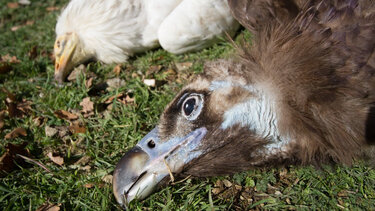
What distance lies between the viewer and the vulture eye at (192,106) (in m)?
2.08

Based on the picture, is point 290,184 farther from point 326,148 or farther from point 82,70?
point 82,70

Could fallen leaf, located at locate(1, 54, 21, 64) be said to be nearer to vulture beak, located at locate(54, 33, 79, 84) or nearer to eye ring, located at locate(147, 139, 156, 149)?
vulture beak, located at locate(54, 33, 79, 84)

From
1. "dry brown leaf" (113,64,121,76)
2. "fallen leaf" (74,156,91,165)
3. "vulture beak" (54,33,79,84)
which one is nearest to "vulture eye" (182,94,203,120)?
"fallen leaf" (74,156,91,165)

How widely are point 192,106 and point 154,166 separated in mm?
421

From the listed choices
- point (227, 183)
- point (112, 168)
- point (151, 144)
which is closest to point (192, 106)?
point (151, 144)

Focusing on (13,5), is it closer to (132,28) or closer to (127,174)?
(132,28)

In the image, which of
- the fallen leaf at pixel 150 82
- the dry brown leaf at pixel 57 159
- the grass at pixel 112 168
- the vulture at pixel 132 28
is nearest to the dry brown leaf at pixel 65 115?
the grass at pixel 112 168

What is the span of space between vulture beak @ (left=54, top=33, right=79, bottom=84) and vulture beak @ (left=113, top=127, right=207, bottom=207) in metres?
1.93

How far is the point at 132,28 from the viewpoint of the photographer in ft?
11.8

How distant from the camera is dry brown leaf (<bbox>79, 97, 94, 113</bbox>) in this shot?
314cm

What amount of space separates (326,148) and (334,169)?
1.00 feet

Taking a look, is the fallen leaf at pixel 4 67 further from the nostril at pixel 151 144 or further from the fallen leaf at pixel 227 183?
the fallen leaf at pixel 227 183

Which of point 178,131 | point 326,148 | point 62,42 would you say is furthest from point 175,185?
point 62,42

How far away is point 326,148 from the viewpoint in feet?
6.67
